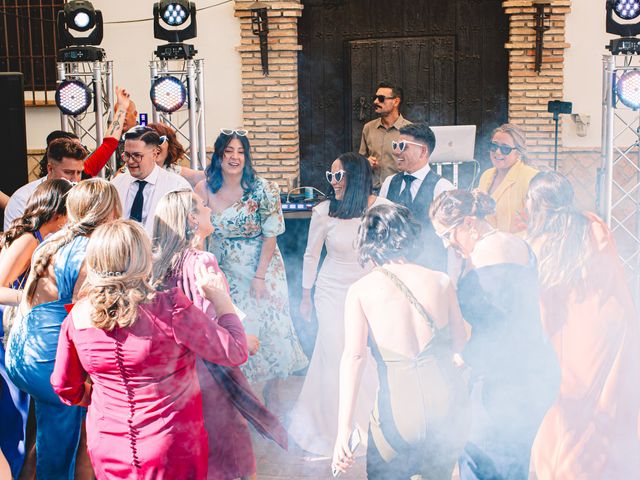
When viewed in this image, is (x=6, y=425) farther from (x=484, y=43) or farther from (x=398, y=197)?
(x=484, y=43)

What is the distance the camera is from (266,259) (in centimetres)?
508

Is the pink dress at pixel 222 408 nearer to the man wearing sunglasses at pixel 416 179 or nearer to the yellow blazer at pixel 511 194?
the man wearing sunglasses at pixel 416 179

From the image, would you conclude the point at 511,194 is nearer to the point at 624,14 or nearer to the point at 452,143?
the point at 452,143

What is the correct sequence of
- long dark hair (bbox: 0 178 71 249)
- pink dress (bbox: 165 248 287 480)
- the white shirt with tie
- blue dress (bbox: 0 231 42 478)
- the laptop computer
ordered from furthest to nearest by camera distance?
the laptop computer
the white shirt with tie
blue dress (bbox: 0 231 42 478)
long dark hair (bbox: 0 178 71 249)
pink dress (bbox: 165 248 287 480)

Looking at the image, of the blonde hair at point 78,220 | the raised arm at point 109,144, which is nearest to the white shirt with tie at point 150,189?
the raised arm at point 109,144

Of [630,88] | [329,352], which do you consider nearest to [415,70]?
[630,88]

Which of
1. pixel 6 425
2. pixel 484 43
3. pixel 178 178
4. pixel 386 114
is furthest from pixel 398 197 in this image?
pixel 484 43

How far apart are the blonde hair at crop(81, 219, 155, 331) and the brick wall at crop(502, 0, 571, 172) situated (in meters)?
7.69

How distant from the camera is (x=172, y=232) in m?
3.50

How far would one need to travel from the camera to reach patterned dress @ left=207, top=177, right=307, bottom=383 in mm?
5035

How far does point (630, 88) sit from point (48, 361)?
4734 mm

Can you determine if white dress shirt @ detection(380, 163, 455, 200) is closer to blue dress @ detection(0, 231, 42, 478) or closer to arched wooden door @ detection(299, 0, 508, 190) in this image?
blue dress @ detection(0, 231, 42, 478)

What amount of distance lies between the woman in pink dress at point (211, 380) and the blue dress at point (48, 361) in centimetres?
34

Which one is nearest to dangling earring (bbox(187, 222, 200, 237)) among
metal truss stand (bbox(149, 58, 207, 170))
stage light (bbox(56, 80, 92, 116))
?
metal truss stand (bbox(149, 58, 207, 170))
